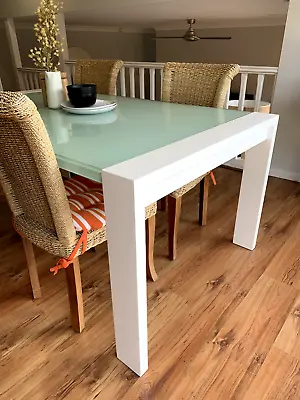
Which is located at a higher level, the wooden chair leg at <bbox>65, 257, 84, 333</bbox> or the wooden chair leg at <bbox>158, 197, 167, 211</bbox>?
the wooden chair leg at <bbox>65, 257, 84, 333</bbox>

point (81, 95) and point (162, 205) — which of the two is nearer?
point (81, 95)

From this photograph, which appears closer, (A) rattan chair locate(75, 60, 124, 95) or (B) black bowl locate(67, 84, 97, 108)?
(B) black bowl locate(67, 84, 97, 108)

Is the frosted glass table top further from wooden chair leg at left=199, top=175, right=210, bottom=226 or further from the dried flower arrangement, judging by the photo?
wooden chair leg at left=199, top=175, right=210, bottom=226

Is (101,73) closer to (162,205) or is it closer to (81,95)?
(81,95)

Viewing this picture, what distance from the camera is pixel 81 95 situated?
1.58 m

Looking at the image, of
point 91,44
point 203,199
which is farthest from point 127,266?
point 91,44

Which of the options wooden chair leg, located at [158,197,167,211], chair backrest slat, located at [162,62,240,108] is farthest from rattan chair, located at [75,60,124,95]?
wooden chair leg, located at [158,197,167,211]

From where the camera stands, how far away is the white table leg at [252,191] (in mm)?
1556

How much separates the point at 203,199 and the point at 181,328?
0.85 m

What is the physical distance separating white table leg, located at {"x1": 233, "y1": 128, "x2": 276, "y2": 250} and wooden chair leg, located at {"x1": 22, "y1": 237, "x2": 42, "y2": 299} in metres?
1.11

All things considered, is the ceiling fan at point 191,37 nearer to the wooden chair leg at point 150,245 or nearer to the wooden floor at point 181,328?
the wooden floor at point 181,328

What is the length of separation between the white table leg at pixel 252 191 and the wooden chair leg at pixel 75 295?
3.19ft

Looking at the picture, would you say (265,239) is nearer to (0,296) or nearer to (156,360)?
(156,360)

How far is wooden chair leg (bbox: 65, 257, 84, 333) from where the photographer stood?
1.22 m
